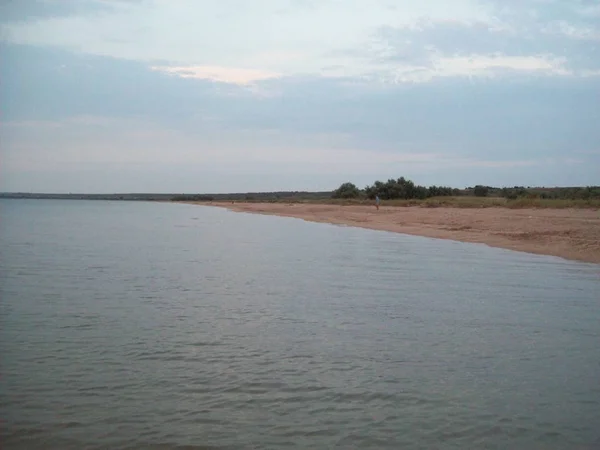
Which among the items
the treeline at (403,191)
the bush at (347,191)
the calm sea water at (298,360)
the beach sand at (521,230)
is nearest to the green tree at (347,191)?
the bush at (347,191)

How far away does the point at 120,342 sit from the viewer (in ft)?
31.4

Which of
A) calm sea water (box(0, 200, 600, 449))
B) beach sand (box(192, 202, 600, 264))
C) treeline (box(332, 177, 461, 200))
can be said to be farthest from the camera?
treeline (box(332, 177, 461, 200))

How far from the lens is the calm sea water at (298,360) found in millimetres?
6426

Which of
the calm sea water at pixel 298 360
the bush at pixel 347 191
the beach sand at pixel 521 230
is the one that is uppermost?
the bush at pixel 347 191

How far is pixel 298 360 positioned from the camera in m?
8.79

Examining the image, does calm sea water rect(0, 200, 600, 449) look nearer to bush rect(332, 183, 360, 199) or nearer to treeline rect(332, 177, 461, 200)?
treeline rect(332, 177, 461, 200)

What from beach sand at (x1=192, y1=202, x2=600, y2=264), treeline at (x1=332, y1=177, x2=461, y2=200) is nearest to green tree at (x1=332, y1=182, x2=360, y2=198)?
treeline at (x1=332, y1=177, x2=461, y2=200)

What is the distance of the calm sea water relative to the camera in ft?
21.1

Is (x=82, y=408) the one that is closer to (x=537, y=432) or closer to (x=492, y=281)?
(x=537, y=432)

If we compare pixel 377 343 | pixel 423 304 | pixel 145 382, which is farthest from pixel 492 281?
pixel 145 382

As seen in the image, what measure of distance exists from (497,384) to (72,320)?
7185 mm

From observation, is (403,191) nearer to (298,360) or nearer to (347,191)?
(347,191)

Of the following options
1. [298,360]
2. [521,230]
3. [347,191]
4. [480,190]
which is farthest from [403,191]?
[298,360]

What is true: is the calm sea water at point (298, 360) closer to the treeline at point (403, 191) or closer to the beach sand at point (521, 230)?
the beach sand at point (521, 230)
